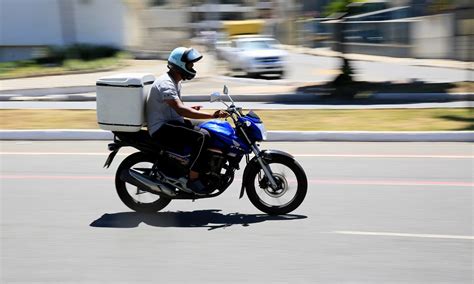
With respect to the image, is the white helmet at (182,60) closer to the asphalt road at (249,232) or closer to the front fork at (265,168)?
the front fork at (265,168)

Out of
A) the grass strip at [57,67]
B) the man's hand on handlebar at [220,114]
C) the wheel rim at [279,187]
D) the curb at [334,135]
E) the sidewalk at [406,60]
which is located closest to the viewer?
the man's hand on handlebar at [220,114]

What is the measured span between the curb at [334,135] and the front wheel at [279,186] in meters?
5.35

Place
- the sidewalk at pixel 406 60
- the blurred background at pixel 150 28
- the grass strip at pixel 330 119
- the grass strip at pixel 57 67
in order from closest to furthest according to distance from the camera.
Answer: the grass strip at pixel 330 119 < the grass strip at pixel 57 67 < the sidewalk at pixel 406 60 < the blurred background at pixel 150 28

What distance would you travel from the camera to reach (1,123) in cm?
1463

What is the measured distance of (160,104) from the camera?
7.14 metres

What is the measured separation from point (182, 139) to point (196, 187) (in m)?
0.47

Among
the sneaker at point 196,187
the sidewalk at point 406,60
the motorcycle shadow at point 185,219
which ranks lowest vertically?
the sidewalk at point 406,60

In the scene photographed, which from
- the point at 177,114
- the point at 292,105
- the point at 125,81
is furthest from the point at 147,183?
the point at 292,105

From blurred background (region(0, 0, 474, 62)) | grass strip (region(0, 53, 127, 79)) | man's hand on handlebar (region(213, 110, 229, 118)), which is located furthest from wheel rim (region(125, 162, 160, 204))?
blurred background (region(0, 0, 474, 62))

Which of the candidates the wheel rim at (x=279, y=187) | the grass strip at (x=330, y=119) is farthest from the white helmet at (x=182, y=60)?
the grass strip at (x=330, y=119)

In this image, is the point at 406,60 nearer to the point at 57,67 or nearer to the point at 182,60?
A: the point at 57,67

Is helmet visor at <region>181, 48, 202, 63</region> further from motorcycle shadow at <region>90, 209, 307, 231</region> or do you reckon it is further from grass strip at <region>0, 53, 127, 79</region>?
grass strip at <region>0, 53, 127, 79</region>

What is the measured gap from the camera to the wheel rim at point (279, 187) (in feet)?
23.6

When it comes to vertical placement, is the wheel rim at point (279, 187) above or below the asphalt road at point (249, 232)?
above
